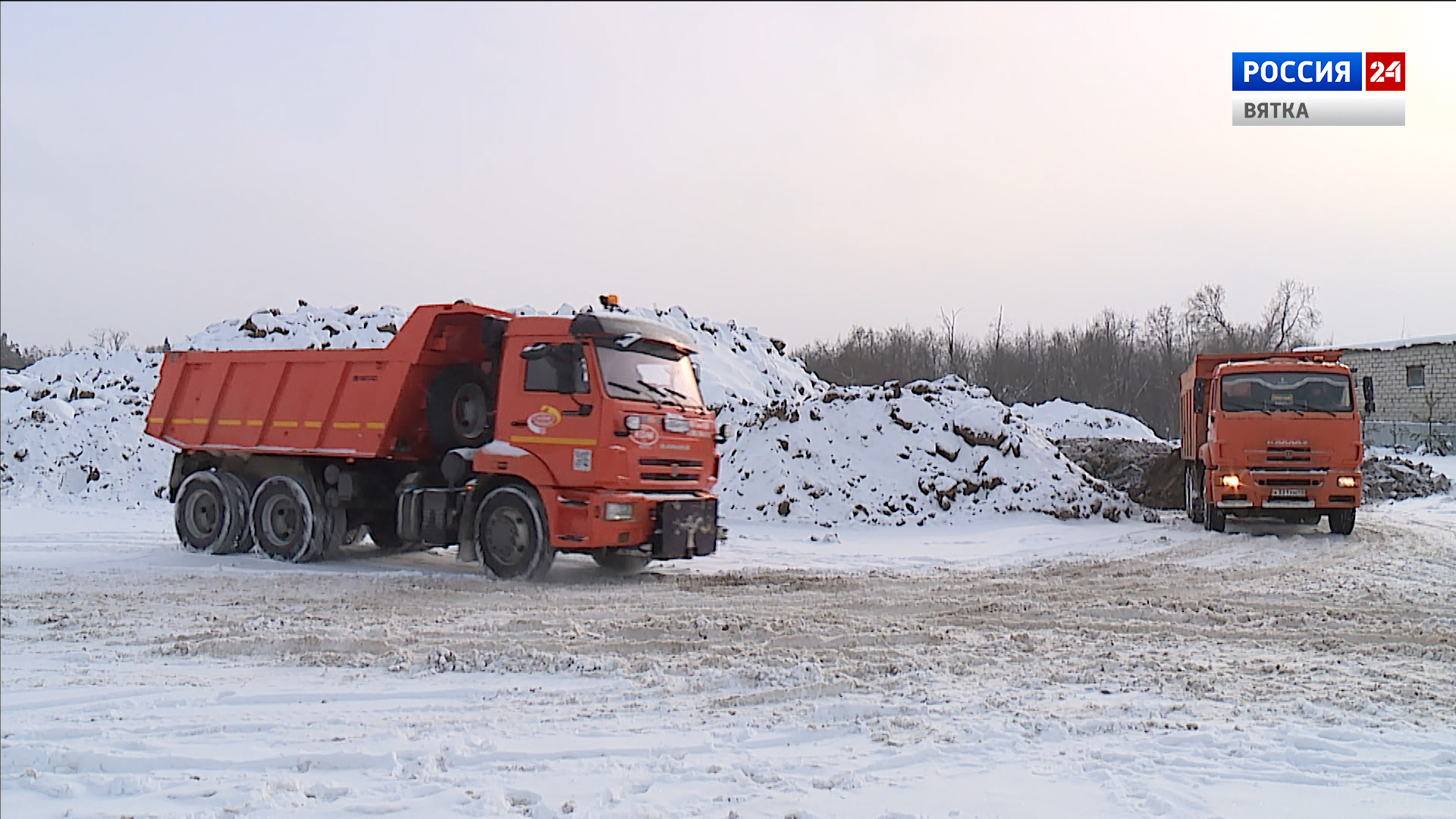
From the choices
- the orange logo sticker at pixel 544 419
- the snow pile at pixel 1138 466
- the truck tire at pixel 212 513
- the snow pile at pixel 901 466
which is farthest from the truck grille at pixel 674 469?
the snow pile at pixel 1138 466

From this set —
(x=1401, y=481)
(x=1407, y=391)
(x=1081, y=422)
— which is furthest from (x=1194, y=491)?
(x=1081, y=422)

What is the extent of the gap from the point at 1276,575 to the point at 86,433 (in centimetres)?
2520

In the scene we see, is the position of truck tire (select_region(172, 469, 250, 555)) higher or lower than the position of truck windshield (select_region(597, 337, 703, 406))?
lower

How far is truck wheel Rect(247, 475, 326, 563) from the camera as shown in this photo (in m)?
12.5

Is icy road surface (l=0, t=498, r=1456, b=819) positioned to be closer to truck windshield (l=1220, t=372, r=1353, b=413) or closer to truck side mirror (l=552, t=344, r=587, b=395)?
truck side mirror (l=552, t=344, r=587, b=395)

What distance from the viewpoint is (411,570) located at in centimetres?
1217

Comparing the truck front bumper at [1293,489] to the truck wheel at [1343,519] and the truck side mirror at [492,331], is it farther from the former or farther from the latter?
the truck side mirror at [492,331]

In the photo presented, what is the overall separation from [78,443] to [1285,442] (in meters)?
25.0

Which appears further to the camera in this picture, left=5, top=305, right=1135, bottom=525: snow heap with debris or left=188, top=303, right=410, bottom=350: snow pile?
left=188, top=303, right=410, bottom=350: snow pile

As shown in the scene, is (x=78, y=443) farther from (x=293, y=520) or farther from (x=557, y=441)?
(x=557, y=441)

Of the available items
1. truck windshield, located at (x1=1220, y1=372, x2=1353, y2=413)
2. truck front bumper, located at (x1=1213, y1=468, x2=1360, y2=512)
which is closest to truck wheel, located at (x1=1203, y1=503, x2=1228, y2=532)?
truck front bumper, located at (x1=1213, y1=468, x2=1360, y2=512)

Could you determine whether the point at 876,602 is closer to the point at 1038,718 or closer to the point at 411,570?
the point at 1038,718

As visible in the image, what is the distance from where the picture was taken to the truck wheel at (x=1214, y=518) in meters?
15.6

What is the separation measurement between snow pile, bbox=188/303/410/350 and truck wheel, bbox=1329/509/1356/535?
2596 cm
